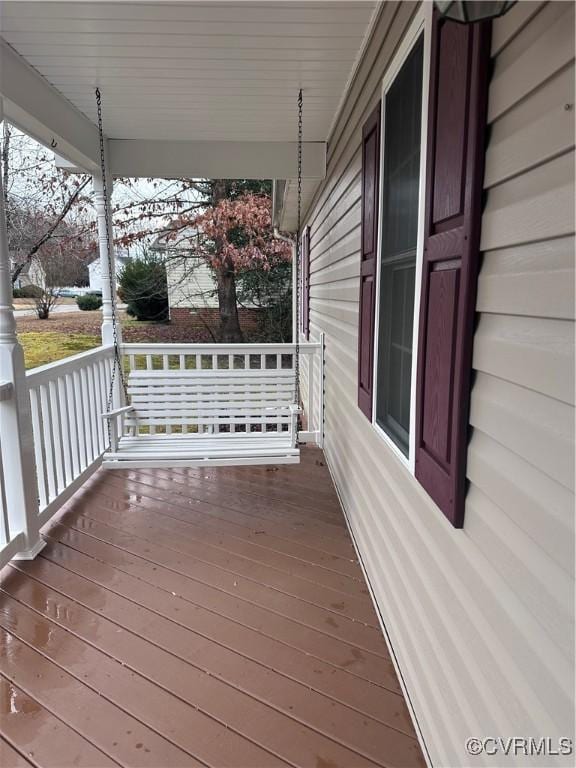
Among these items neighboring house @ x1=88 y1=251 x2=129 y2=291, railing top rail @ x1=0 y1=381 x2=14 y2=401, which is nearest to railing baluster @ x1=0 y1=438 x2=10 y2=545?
railing top rail @ x1=0 y1=381 x2=14 y2=401

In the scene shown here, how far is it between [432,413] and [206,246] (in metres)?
10.3

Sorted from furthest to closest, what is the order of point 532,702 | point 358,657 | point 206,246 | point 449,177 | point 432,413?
point 206,246, point 358,657, point 432,413, point 449,177, point 532,702

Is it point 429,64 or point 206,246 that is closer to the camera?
point 429,64

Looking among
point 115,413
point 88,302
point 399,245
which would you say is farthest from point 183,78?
point 88,302

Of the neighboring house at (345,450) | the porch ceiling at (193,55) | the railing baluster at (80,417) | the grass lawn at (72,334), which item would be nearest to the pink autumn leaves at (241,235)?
the grass lawn at (72,334)

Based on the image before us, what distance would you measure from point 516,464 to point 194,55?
265 centimetres

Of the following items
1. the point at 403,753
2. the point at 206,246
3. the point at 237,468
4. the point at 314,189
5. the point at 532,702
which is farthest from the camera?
the point at 206,246

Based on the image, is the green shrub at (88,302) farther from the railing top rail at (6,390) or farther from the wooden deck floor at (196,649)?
the railing top rail at (6,390)

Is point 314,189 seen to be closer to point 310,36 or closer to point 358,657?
point 310,36

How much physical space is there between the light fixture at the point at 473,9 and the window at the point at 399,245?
2.67ft

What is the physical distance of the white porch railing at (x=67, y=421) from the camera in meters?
2.55

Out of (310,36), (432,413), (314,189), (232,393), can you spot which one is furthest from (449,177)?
(314,189)

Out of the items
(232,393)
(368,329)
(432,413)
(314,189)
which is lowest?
(232,393)

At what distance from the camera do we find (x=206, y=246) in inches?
430
